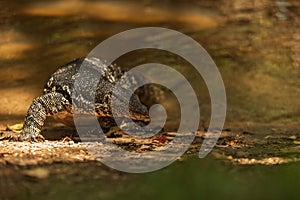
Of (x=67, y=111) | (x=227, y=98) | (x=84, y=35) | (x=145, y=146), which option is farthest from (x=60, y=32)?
(x=145, y=146)

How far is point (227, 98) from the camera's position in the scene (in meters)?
6.30

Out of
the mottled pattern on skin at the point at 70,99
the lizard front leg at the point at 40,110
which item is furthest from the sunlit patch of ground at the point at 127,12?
the lizard front leg at the point at 40,110

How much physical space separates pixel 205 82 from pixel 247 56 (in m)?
0.69

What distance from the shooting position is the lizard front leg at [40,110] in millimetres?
4591

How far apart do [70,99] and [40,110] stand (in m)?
0.31

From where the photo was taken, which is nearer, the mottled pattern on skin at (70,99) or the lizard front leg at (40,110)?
the lizard front leg at (40,110)

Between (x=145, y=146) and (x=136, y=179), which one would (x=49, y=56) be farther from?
(x=136, y=179)

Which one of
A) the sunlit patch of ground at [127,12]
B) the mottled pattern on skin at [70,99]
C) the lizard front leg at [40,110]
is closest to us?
the lizard front leg at [40,110]

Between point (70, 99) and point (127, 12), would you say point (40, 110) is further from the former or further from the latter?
point (127, 12)

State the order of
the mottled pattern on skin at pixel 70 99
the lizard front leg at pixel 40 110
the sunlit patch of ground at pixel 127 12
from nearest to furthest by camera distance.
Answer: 1. the lizard front leg at pixel 40 110
2. the mottled pattern on skin at pixel 70 99
3. the sunlit patch of ground at pixel 127 12

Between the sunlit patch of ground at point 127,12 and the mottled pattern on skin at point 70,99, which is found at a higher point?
the sunlit patch of ground at point 127,12

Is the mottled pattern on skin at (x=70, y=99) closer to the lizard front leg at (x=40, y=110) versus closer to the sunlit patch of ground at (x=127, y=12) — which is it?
the lizard front leg at (x=40, y=110)

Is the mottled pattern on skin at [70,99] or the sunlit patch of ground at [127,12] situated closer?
the mottled pattern on skin at [70,99]

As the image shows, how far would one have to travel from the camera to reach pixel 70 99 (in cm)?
493
